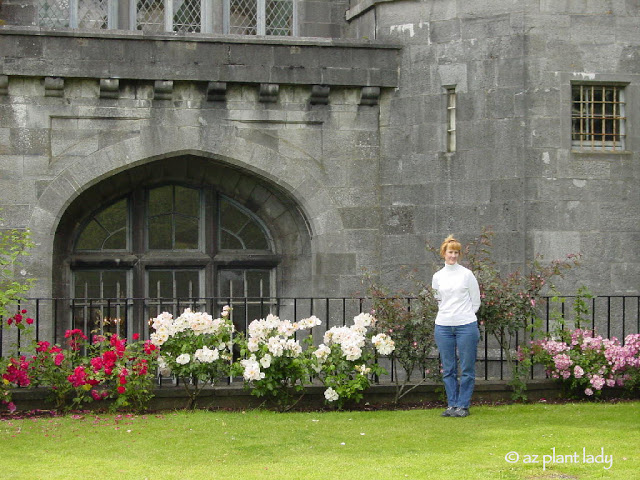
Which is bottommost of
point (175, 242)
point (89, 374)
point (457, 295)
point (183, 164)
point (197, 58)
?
point (89, 374)

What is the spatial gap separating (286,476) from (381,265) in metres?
6.26

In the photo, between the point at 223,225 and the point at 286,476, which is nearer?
the point at 286,476

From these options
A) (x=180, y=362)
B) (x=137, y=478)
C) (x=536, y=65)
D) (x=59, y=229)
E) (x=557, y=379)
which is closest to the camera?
(x=137, y=478)

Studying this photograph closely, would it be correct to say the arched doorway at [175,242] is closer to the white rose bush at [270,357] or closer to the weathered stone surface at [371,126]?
the weathered stone surface at [371,126]

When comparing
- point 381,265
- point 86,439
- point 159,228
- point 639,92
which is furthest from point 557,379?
point 159,228

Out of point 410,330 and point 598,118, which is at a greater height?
point 598,118

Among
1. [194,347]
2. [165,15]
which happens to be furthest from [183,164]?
[194,347]

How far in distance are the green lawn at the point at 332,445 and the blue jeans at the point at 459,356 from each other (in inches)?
9.7

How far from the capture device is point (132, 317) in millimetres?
14203

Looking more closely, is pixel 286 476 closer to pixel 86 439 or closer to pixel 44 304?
pixel 86 439

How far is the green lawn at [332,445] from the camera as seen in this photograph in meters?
7.70

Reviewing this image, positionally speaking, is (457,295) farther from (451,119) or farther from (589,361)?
(451,119)

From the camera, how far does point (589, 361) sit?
11.2m
